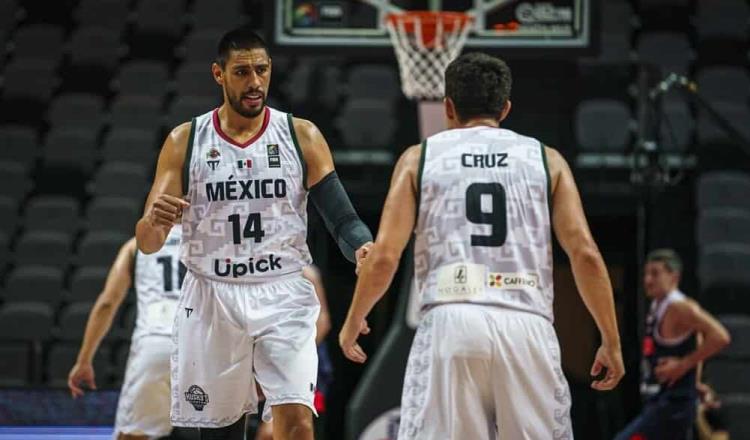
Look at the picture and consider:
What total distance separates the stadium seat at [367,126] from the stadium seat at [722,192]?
132 inches

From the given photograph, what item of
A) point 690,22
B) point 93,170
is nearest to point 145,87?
point 93,170

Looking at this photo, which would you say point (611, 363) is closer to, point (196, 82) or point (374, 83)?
point (374, 83)

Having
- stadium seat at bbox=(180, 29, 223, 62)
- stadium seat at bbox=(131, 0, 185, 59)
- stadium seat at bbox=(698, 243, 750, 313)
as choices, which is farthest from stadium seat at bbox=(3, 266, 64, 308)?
stadium seat at bbox=(698, 243, 750, 313)

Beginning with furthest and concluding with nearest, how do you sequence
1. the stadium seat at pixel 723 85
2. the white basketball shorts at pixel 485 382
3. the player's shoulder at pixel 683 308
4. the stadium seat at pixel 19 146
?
the stadium seat at pixel 19 146, the stadium seat at pixel 723 85, the player's shoulder at pixel 683 308, the white basketball shorts at pixel 485 382

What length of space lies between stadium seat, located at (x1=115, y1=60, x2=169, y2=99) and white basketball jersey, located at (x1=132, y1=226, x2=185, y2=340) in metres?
8.46

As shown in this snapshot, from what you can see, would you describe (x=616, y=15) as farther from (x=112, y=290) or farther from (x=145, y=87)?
(x=112, y=290)

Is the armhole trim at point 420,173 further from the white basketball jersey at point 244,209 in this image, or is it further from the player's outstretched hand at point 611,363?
the player's outstretched hand at point 611,363

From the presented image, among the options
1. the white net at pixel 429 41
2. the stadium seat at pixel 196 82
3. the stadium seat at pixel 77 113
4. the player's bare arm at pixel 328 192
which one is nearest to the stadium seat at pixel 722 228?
the white net at pixel 429 41

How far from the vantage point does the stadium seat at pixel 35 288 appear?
1391 cm

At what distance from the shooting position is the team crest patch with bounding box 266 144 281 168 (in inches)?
222

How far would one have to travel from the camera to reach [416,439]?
4.99 m

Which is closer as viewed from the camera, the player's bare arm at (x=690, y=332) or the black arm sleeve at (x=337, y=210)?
the black arm sleeve at (x=337, y=210)

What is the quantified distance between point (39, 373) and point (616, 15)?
8.02 meters

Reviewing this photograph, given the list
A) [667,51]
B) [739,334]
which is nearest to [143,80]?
[667,51]
